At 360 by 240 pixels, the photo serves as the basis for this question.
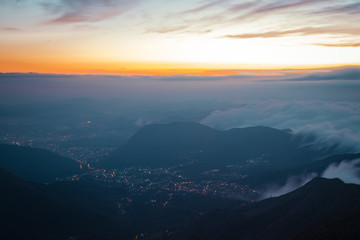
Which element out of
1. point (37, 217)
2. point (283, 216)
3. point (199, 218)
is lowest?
point (37, 217)

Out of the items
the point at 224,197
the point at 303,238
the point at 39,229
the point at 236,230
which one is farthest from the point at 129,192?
the point at 303,238

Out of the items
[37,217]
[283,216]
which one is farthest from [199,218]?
[37,217]

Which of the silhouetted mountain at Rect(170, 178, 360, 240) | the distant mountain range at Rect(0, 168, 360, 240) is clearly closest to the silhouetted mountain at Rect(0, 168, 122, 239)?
the distant mountain range at Rect(0, 168, 360, 240)

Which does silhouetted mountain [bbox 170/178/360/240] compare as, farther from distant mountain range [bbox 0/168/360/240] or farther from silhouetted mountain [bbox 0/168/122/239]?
silhouetted mountain [bbox 0/168/122/239]

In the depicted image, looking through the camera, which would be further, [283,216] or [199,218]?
[199,218]

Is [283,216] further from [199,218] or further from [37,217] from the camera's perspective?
[37,217]

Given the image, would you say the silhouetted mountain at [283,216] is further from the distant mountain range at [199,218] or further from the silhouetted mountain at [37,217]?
the silhouetted mountain at [37,217]

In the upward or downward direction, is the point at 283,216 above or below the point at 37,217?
above
